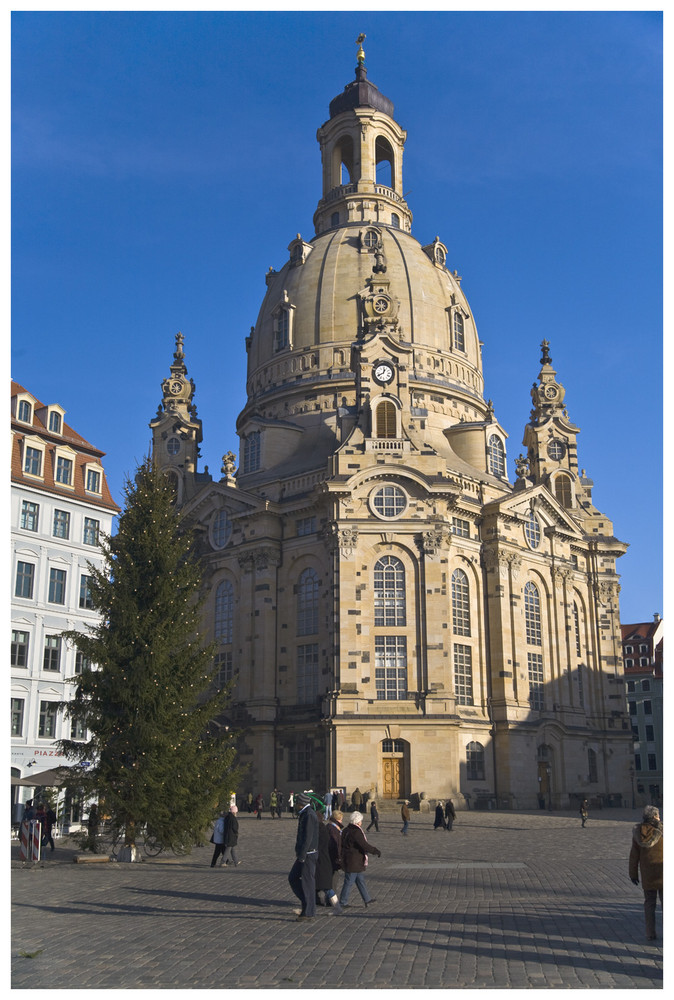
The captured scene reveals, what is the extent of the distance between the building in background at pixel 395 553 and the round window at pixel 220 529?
0.57 feet

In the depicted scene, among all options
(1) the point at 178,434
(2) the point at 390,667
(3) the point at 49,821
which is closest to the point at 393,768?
(2) the point at 390,667

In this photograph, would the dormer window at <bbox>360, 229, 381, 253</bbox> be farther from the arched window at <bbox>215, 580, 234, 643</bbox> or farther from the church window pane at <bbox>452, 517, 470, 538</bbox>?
the arched window at <bbox>215, 580, 234, 643</bbox>

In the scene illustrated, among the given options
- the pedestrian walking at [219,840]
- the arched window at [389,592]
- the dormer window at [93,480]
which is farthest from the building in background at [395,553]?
the pedestrian walking at [219,840]

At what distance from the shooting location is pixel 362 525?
60.8 meters

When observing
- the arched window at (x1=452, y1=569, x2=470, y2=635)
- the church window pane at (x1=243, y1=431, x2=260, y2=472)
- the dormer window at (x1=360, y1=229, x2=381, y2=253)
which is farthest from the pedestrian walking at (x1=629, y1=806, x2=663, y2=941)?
the dormer window at (x1=360, y1=229, x2=381, y2=253)

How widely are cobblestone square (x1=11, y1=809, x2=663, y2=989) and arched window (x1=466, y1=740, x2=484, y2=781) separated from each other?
3035cm

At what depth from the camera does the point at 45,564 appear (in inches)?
1895

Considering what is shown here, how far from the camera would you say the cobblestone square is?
13.4 metres

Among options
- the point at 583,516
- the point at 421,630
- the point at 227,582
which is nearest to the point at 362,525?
the point at 421,630

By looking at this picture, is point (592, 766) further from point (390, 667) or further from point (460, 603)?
point (390, 667)

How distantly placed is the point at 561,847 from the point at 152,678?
15.7 metres

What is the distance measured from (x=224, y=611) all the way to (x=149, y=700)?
39.7m

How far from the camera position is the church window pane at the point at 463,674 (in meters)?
62.4
